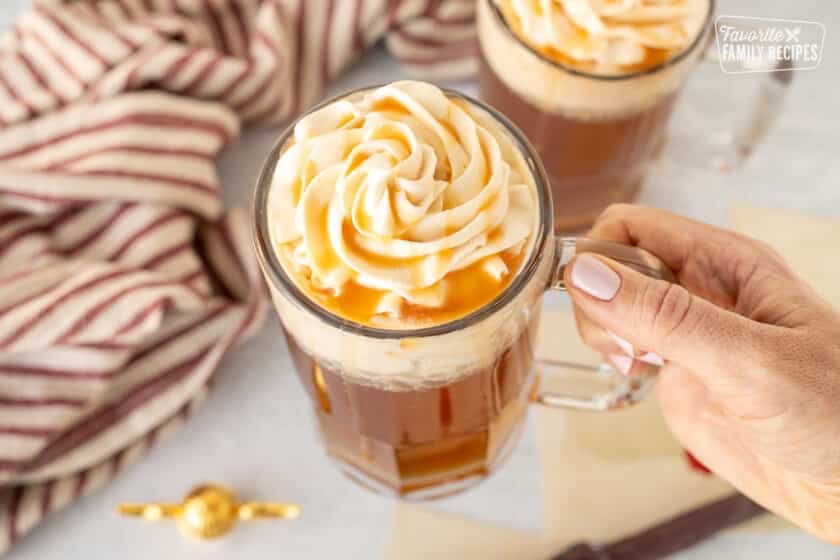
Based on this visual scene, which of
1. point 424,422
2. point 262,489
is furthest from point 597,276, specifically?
point 262,489

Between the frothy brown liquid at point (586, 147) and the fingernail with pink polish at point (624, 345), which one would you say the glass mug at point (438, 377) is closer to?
the fingernail with pink polish at point (624, 345)

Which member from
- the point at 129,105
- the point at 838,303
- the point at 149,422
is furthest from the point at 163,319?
the point at 838,303

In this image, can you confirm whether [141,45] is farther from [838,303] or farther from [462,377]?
[838,303]

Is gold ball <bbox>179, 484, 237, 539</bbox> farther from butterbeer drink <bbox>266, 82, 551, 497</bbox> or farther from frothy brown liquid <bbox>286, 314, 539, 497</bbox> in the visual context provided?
butterbeer drink <bbox>266, 82, 551, 497</bbox>

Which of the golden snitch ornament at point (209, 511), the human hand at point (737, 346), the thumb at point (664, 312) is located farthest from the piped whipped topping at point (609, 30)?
the golden snitch ornament at point (209, 511)

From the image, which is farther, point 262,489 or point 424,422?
point 262,489

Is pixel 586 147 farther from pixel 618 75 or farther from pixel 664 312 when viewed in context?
pixel 664 312
